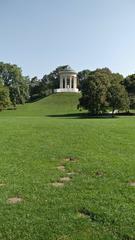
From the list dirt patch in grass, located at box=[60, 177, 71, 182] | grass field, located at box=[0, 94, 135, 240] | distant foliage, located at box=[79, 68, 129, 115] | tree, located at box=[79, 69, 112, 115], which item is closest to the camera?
grass field, located at box=[0, 94, 135, 240]

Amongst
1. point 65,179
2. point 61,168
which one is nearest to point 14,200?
point 65,179

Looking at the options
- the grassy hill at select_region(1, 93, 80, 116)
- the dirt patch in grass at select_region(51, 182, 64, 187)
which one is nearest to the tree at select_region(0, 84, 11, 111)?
the grassy hill at select_region(1, 93, 80, 116)

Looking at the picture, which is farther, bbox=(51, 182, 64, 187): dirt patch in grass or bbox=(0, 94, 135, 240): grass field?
bbox=(51, 182, 64, 187): dirt patch in grass

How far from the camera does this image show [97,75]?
8462 cm

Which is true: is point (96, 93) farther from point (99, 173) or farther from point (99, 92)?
point (99, 173)

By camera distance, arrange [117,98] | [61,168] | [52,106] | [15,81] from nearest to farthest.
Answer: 1. [61,168]
2. [117,98]
3. [52,106]
4. [15,81]

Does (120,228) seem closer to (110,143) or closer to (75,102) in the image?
(110,143)

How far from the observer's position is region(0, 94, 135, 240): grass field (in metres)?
8.77

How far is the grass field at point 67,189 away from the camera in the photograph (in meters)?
8.77

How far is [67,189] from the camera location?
11609 millimetres

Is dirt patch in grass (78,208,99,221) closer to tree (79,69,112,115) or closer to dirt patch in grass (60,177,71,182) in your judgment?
dirt patch in grass (60,177,71,182)

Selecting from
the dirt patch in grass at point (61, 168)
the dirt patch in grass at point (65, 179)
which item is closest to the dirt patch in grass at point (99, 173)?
the dirt patch in grass at point (65, 179)

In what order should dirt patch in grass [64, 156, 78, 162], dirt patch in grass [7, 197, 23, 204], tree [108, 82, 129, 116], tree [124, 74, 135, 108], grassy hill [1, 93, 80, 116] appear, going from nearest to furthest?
dirt patch in grass [7, 197, 23, 204]
dirt patch in grass [64, 156, 78, 162]
tree [108, 82, 129, 116]
tree [124, 74, 135, 108]
grassy hill [1, 93, 80, 116]

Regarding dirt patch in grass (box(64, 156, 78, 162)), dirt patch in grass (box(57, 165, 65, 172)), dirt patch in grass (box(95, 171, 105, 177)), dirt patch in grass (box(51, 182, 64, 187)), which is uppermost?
dirt patch in grass (box(64, 156, 78, 162))
